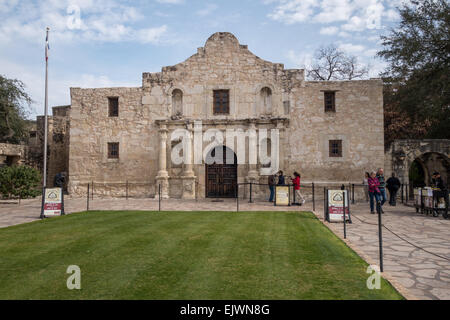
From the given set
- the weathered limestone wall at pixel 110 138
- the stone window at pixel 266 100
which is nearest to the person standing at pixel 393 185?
the stone window at pixel 266 100

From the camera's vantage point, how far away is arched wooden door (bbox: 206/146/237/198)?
1973 centimetres

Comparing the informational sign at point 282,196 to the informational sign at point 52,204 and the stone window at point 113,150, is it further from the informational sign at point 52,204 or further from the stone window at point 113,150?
the stone window at point 113,150

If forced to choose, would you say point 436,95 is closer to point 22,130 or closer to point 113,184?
point 113,184

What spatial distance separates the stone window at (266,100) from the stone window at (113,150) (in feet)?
30.3

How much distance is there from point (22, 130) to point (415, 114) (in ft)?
97.1

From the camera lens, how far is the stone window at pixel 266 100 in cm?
1969

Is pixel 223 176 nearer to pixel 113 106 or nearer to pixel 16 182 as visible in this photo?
pixel 113 106

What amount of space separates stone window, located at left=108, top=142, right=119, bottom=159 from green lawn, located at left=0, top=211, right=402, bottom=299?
37.8 feet

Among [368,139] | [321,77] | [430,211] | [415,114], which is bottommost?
[430,211]

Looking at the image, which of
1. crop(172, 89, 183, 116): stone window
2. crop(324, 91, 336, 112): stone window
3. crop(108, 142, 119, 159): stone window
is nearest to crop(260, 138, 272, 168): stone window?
crop(324, 91, 336, 112): stone window

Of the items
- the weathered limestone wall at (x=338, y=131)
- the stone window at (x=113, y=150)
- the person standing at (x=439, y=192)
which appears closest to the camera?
the person standing at (x=439, y=192)

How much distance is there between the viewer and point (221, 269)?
17.0 ft

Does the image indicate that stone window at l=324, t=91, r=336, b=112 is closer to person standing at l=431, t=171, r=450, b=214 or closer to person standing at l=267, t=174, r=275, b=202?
person standing at l=267, t=174, r=275, b=202
